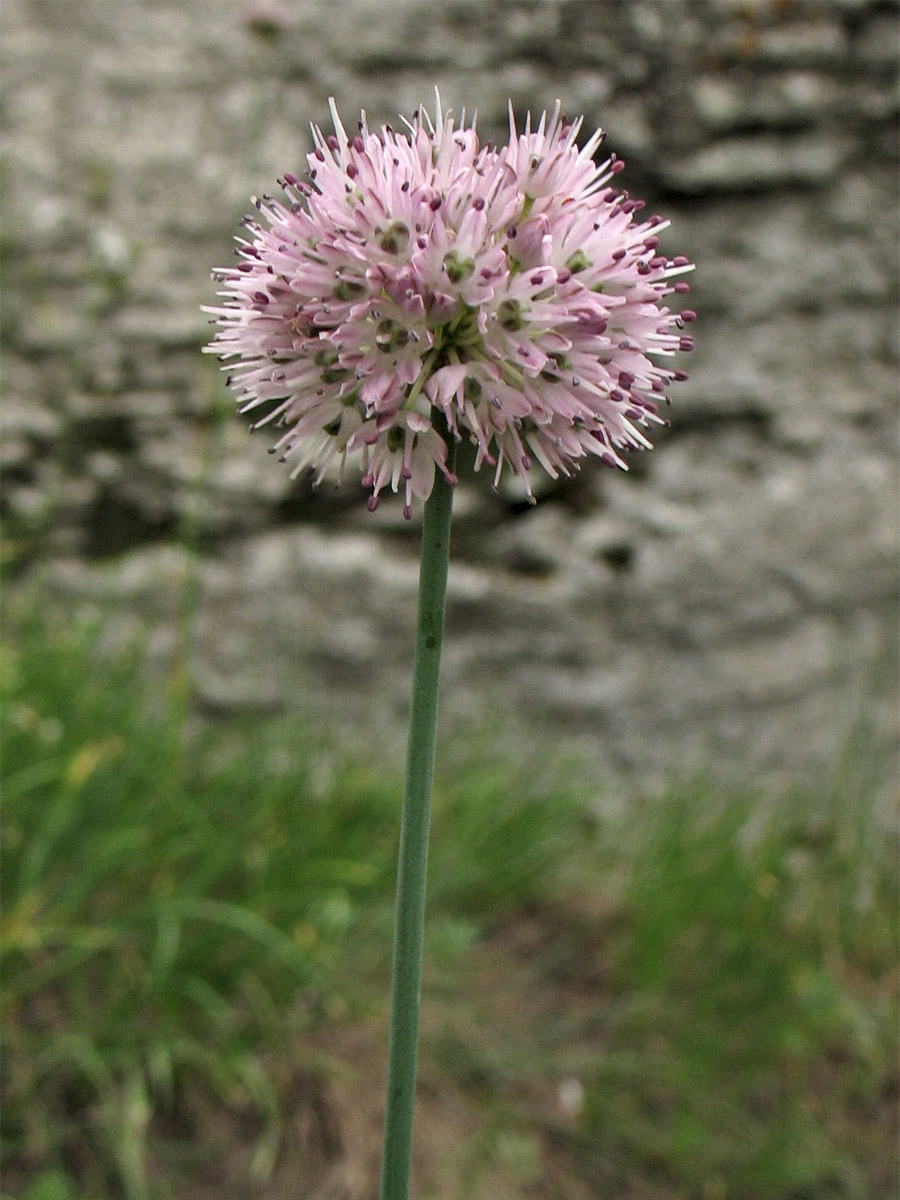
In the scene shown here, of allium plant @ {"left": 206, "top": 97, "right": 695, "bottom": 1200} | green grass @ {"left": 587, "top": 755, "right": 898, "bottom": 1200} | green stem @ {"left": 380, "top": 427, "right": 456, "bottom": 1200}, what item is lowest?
green grass @ {"left": 587, "top": 755, "right": 898, "bottom": 1200}

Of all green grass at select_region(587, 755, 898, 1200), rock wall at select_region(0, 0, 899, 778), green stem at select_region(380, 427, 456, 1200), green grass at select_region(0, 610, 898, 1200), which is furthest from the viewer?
rock wall at select_region(0, 0, 899, 778)

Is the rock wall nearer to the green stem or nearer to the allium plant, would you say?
the allium plant

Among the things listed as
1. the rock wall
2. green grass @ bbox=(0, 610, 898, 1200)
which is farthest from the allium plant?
the rock wall

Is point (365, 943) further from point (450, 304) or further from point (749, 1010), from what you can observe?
point (450, 304)

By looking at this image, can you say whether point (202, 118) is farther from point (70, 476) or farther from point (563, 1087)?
point (563, 1087)

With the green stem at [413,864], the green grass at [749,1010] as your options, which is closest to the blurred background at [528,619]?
the green grass at [749,1010]

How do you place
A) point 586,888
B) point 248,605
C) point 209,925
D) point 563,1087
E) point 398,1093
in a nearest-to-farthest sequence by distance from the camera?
point 398,1093 → point 209,925 → point 563,1087 → point 586,888 → point 248,605

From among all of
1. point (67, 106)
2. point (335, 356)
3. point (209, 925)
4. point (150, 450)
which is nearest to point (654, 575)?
point (150, 450)

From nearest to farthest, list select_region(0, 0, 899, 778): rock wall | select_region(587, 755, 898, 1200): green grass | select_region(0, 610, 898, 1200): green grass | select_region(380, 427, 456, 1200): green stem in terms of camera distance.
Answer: select_region(380, 427, 456, 1200): green stem < select_region(0, 610, 898, 1200): green grass < select_region(587, 755, 898, 1200): green grass < select_region(0, 0, 899, 778): rock wall
